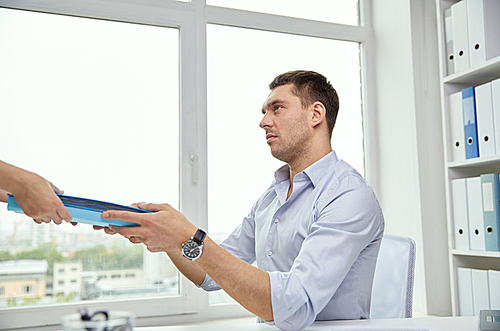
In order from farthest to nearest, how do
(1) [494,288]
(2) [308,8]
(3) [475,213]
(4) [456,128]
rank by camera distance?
1. (2) [308,8]
2. (4) [456,128]
3. (3) [475,213]
4. (1) [494,288]

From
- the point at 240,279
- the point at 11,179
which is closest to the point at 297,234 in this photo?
the point at 240,279

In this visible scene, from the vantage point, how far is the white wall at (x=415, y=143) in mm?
2286

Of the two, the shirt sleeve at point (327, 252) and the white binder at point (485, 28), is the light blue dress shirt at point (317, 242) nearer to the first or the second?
the shirt sleeve at point (327, 252)

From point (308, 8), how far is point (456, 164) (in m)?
1.26

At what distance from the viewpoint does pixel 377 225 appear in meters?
1.22

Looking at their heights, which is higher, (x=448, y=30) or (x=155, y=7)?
(x=155, y=7)

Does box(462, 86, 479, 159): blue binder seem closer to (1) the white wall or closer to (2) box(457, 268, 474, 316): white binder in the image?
(1) the white wall

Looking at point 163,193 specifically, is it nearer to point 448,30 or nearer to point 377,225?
point 377,225

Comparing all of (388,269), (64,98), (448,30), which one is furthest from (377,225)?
(64,98)

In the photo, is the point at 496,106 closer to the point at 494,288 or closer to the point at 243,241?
the point at 494,288

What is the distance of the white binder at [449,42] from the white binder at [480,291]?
3.10 feet

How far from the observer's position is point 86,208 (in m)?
0.94

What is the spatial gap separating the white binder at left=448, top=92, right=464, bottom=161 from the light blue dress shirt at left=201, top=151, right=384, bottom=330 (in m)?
0.92

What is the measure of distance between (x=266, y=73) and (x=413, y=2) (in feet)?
2.92
